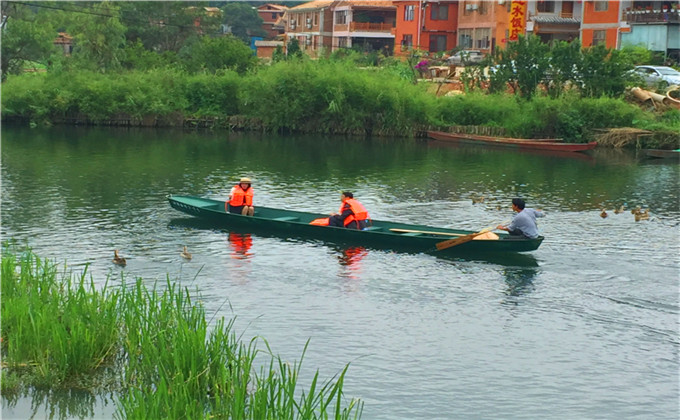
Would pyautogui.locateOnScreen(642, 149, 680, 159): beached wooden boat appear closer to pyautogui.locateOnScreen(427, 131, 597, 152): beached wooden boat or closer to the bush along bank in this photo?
the bush along bank

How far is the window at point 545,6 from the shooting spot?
74.9m

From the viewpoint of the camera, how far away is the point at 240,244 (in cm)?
2544

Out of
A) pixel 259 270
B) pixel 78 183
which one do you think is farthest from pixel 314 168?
pixel 259 270

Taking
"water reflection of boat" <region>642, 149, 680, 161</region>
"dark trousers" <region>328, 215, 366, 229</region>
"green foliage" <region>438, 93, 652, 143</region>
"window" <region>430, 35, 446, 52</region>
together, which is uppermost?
"window" <region>430, 35, 446, 52</region>

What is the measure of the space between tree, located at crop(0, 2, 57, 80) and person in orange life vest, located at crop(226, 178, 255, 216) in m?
47.0

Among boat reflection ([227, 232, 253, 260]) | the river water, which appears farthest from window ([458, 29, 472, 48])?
boat reflection ([227, 232, 253, 260])

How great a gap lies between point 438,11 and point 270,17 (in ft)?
185

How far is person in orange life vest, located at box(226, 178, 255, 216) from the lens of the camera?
27.2 meters

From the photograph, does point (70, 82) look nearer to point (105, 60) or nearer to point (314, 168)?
point (105, 60)

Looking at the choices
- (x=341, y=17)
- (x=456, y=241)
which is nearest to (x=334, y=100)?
(x=456, y=241)

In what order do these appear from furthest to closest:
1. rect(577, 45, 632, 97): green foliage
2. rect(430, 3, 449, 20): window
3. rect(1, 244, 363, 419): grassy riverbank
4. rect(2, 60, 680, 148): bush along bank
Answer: rect(430, 3, 449, 20): window, rect(577, 45, 632, 97): green foliage, rect(2, 60, 680, 148): bush along bank, rect(1, 244, 363, 419): grassy riverbank

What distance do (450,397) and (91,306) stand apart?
18.9 feet

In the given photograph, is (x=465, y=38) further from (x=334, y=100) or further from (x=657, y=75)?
(x=334, y=100)

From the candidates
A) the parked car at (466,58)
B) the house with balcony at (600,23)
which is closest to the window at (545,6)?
the house with balcony at (600,23)
